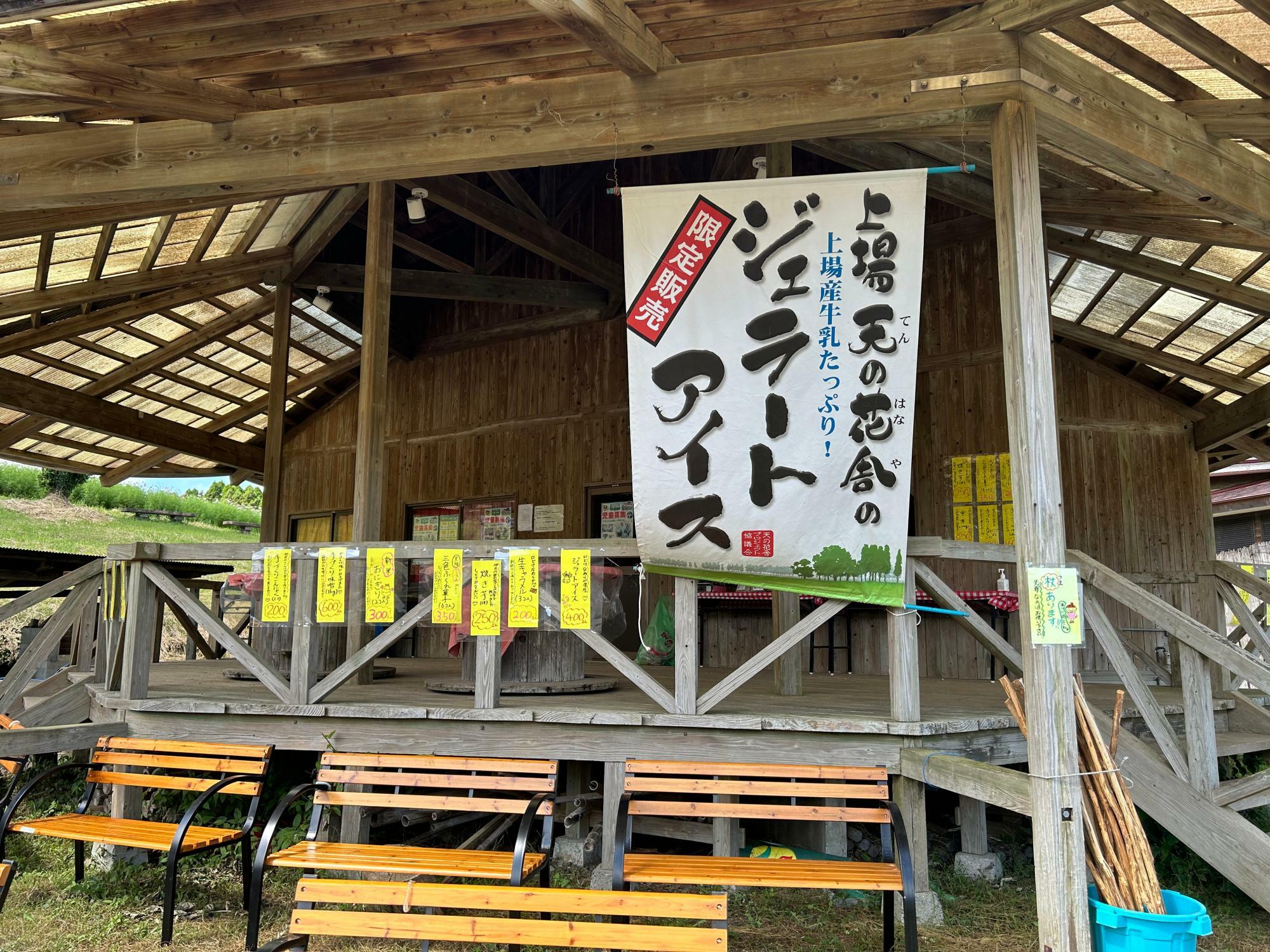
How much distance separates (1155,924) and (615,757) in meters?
2.55

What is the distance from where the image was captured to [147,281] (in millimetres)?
8297

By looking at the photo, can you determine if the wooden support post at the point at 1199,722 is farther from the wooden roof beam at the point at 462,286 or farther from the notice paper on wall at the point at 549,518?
the wooden roof beam at the point at 462,286

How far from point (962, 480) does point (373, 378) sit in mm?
5219

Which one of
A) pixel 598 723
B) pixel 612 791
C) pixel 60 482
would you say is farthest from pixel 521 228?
pixel 60 482

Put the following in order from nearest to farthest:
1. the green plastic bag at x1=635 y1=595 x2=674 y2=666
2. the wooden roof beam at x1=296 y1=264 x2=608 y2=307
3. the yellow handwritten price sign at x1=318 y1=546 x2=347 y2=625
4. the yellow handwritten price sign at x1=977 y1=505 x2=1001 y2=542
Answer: the yellow handwritten price sign at x1=318 y1=546 x2=347 y2=625 → the yellow handwritten price sign at x1=977 y1=505 x2=1001 y2=542 → the green plastic bag at x1=635 y1=595 x2=674 y2=666 → the wooden roof beam at x1=296 y1=264 x2=608 y2=307

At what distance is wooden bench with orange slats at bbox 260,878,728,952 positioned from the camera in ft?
10.5

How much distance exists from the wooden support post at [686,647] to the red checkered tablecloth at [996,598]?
332 cm

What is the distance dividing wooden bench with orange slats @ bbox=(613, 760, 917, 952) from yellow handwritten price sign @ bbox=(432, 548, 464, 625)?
1358mm

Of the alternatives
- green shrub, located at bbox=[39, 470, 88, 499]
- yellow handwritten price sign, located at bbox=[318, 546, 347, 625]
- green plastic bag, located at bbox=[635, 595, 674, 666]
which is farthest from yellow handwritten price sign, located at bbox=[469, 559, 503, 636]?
green shrub, located at bbox=[39, 470, 88, 499]

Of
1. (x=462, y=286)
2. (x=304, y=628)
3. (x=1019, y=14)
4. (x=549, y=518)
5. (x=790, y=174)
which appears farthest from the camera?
(x=549, y=518)

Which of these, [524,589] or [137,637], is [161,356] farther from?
[524,589]

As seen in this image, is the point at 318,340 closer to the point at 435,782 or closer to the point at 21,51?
the point at 21,51

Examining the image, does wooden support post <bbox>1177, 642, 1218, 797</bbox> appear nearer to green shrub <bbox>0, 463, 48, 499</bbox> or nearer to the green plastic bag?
the green plastic bag

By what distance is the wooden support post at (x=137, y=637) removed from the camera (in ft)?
18.0
